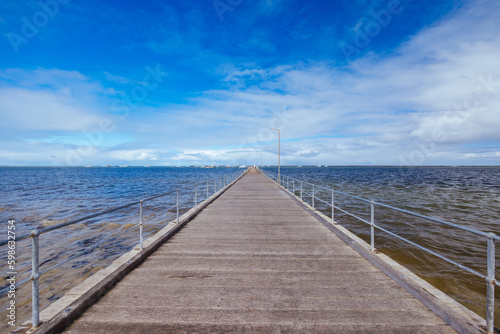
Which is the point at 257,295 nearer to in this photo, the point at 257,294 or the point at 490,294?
the point at 257,294

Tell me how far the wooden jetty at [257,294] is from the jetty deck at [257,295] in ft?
0.04

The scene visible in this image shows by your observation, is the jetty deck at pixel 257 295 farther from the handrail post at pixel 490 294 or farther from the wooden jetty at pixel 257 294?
the handrail post at pixel 490 294

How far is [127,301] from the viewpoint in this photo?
3.34 metres

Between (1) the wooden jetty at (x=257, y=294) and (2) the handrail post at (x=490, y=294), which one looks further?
(1) the wooden jetty at (x=257, y=294)

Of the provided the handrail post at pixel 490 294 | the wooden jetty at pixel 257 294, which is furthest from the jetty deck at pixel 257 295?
the handrail post at pixel 490 294

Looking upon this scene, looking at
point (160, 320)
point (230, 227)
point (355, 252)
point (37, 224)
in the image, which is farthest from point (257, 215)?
point (37, 224)

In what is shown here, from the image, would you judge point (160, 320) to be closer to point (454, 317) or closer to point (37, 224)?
point (454, 317)

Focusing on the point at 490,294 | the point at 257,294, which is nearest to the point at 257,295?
the point at 257,294

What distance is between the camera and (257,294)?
3506 mm

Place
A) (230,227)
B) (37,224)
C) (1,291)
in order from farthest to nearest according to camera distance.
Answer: (37,224) < (230,227) < (1,291)

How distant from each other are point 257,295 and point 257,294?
0.09 feet

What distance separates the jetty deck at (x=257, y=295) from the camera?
286 cm

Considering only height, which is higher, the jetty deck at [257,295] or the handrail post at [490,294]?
the handrail post at [490,294]

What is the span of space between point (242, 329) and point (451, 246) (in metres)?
10.0
